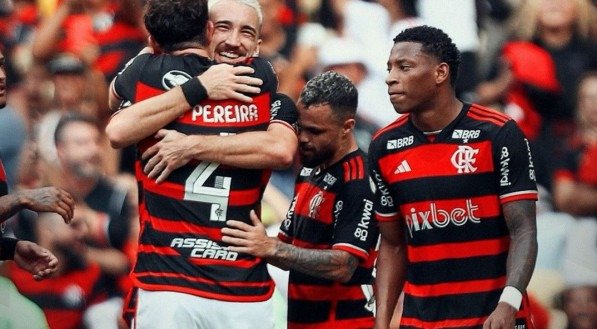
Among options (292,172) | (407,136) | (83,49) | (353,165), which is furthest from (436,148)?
(83,49)

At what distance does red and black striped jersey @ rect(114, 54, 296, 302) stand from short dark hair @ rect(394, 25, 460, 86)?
0.72 m

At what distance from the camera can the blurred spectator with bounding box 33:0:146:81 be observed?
352 inches

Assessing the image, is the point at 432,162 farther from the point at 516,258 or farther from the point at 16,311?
the point at 16,311

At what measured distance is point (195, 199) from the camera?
548cm

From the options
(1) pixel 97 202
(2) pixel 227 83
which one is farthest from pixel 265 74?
(1) pixel 97 202

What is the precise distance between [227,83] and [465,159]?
1113mm

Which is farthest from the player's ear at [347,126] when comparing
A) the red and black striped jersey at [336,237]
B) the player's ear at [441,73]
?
the player's ear at [441,73]

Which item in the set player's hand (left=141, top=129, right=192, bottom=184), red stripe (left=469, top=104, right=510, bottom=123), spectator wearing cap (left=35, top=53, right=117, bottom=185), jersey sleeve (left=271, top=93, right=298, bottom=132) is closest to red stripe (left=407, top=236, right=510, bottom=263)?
red stripe (left=469, top=104, right=510, bottom=123)

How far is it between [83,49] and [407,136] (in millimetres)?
3904

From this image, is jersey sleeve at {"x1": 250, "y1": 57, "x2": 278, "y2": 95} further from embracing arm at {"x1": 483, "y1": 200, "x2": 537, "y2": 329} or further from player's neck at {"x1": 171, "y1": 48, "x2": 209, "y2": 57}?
embracing arm at {"x1": 483, "y1": 200, "x2": 537, "y2": 329}

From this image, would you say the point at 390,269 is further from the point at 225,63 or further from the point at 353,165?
the point at 225,63

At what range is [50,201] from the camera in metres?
6.13

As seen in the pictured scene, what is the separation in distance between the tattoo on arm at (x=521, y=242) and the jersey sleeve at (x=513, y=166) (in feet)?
0.14

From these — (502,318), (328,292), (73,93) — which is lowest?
(328,292)
